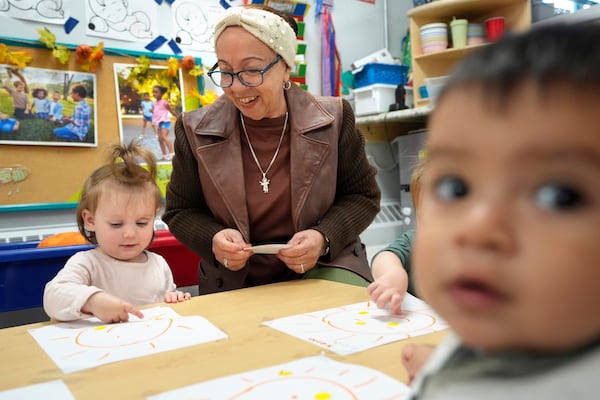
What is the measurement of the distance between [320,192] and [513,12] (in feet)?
6.01

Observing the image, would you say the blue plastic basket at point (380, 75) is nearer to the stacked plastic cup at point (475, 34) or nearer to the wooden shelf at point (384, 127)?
the wooden shelf at point (384, 127)

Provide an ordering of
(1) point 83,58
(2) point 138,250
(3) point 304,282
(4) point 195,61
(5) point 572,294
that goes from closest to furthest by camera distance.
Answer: (5) point 572,294 < (3) point 304,282 < (2) point 138,250 < (1) point 83,58 < (4) point 195,61

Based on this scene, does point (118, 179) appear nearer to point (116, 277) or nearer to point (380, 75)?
point (116, 277)

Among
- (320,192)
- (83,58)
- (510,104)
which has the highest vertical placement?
(83,58)

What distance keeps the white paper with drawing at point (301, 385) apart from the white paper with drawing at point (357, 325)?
0.23 ft

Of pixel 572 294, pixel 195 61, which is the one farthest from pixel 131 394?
pixel 195 61

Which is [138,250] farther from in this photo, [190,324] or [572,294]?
[572,294]

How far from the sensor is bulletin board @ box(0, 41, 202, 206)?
6.32ft

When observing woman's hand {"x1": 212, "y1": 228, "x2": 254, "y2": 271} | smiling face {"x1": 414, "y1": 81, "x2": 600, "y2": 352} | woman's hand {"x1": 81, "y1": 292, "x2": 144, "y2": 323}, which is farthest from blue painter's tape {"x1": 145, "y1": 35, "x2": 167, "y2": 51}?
smiling face {"x1": 414, "y1": 81, "x2": 600, "y2": 352}

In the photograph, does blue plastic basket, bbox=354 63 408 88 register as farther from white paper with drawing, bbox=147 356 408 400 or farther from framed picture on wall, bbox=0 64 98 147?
white paper with drawing, bbox=147 356 408 400

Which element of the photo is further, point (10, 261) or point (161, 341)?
point (10, 261)

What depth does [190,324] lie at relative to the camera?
0.75 meters

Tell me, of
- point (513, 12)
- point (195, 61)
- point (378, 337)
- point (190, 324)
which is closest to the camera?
point (378, 337)

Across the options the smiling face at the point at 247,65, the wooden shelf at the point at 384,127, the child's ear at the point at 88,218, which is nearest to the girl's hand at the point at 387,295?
the smiling face at the point at 247,65
